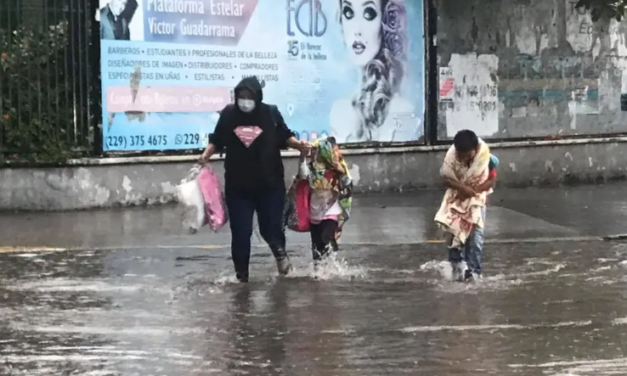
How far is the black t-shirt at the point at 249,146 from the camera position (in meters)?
8.35

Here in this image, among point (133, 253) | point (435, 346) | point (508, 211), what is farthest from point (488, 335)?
point (508, 211)

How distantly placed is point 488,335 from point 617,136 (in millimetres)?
11081

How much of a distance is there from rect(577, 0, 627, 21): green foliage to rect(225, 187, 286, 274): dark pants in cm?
817

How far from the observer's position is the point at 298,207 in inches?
351

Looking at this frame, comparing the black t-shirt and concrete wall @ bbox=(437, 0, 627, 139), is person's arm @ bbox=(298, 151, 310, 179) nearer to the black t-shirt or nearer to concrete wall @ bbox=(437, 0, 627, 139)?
the black t-shirt

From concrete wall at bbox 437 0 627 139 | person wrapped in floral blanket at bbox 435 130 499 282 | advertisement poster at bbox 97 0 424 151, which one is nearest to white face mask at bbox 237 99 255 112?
person wrapped in floral blanket at bbox 435 130 499 282

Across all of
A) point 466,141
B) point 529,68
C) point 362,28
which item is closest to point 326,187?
point 466,141

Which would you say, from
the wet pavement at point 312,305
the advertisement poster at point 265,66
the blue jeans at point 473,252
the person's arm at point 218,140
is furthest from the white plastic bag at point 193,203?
the advertisement poster at point 265,66

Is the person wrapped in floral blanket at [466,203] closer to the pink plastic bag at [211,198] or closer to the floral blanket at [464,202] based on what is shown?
the floral blanket at [464,202]

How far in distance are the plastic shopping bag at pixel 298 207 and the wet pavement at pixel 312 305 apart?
414 millimetres

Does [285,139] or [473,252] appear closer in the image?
[473,252]

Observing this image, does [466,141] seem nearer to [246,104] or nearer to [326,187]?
[326,187]

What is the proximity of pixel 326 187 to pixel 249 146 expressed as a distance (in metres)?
0.85

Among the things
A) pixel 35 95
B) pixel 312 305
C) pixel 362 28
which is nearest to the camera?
pixel 312 305
